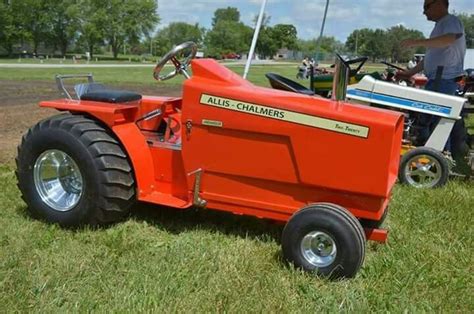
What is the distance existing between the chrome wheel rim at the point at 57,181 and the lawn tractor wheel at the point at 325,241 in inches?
65.4

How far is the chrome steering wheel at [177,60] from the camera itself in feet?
12.0

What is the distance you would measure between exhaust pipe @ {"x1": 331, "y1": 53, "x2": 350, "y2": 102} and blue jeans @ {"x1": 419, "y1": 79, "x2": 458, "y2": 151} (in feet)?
8.37

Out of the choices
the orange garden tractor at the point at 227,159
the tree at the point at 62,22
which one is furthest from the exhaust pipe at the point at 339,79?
the tree at the point at 62,22

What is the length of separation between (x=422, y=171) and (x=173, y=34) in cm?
11192

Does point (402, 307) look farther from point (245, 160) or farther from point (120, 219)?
point (120, 219)

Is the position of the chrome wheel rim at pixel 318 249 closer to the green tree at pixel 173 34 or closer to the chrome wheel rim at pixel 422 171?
the chrome wheel rim at pixel 422 171

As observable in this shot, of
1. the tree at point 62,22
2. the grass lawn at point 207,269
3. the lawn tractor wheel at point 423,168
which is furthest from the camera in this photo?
the tree at point 62,22

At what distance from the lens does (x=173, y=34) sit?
113m

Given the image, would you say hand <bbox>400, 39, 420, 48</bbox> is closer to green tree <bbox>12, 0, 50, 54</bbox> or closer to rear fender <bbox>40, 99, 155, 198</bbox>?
rear fender <bbox>40, 99, 155, 198</bbox>

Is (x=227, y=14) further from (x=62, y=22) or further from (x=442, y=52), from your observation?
(x=442, y=52)

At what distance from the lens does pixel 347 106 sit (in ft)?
11.4

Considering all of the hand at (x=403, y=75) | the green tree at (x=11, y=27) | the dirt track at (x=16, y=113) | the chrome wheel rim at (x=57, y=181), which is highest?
the hand at (x=403, y=75)

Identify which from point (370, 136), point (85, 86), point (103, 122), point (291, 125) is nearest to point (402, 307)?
point (370, 136)

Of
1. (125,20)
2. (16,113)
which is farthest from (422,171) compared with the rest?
(125,20)
